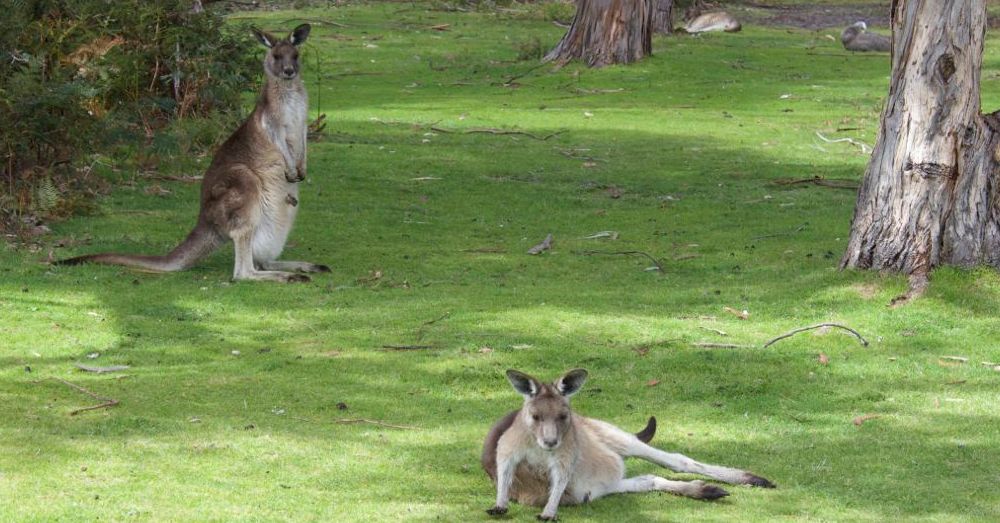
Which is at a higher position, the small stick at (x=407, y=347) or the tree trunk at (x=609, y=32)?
the tree trunk at (x=609, y=32)

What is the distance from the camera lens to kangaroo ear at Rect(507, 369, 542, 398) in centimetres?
535

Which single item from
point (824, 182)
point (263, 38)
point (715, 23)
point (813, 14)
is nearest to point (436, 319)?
point (263, 38)

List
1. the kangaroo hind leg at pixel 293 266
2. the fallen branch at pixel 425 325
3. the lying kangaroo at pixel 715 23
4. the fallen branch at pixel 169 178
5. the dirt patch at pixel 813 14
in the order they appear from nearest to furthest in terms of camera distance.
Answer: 1. the fallen branch at pixel 425 325
2. the kangaroo hind leg at pixel 293 266
3. the fallen branch at pixel 169 178
4. the lying kangaroo at pixel 715 23
5. the dirt patch at pixel 813 14

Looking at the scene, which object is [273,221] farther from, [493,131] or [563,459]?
[493,131]

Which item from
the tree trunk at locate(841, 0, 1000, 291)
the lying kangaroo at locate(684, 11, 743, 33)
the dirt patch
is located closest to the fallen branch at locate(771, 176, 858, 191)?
the tree trunk at locate(841, 0, 1000, 291)

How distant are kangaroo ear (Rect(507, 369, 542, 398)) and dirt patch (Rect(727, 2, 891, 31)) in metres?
23.5

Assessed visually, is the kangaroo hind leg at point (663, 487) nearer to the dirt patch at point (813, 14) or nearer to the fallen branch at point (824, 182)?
the fallen branch at point (824, 182)

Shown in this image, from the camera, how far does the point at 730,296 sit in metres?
9.33

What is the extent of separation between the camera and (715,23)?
25.7m

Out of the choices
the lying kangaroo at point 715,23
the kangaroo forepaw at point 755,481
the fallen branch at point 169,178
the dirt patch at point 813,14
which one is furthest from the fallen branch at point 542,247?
the dirt patch at point 813,14

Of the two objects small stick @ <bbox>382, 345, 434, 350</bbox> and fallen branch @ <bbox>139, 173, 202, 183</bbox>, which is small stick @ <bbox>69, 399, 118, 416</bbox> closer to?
small stick @ <bbox>382, 345, 434, 350</bbox>

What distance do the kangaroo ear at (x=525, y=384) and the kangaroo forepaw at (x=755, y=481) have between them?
3.21ft

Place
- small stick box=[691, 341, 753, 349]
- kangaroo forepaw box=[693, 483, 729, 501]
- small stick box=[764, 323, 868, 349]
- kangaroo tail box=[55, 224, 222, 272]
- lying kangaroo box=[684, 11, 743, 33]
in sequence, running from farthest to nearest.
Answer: lying kangaroo box=[684, 11, 743, 33]
kangaroo tail box=[55, 224, 222, 272]
small stick box=[764, 323, 868, 349]
small stick box=[691, 341, 753, 349]
kangaroo forepaw box=[693, 483, 729, 501]

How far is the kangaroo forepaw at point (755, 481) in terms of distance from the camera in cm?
568
